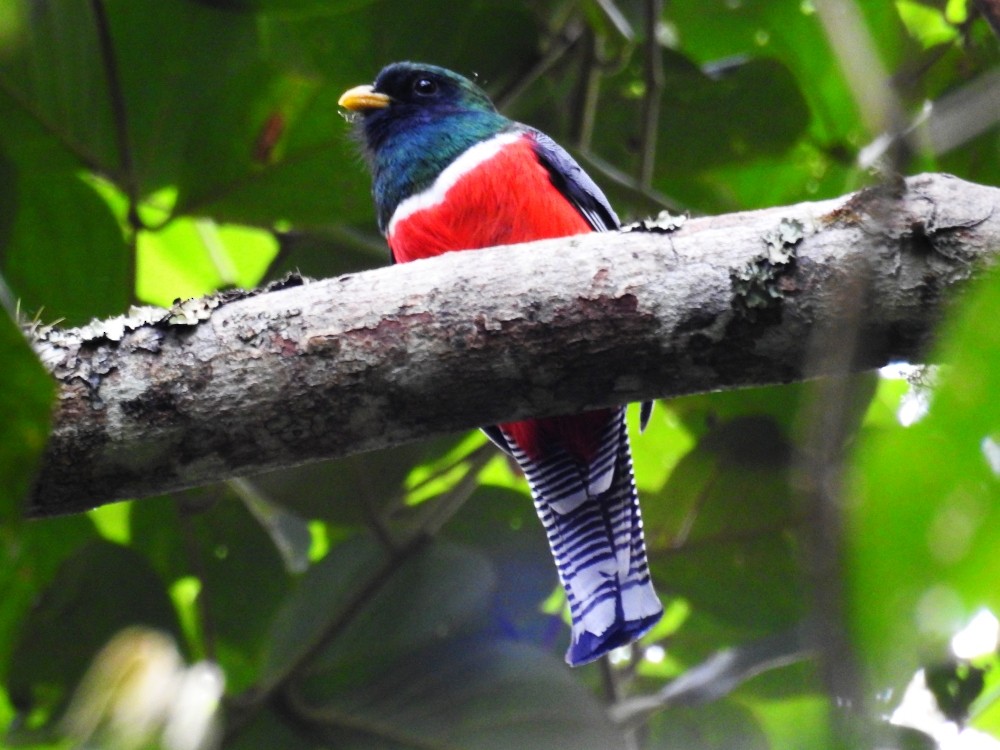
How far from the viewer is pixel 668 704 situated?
3037 millimetres

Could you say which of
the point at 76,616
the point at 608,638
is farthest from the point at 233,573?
the point at 608,638

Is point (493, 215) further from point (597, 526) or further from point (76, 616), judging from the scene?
point (76, 616)

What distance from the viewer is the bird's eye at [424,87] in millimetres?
3432

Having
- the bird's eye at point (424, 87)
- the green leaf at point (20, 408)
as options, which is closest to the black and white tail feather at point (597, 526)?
the bird's eye at point (424, 87)

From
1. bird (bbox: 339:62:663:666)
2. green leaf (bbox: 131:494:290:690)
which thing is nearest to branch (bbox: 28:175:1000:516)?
bird (bbox: 339:62:663:666)

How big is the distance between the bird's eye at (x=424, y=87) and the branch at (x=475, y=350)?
1.60 meters

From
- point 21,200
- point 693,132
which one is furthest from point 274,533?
point 693,132

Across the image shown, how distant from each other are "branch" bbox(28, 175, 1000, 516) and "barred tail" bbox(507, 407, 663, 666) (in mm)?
868

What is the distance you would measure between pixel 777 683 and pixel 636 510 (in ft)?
2.03

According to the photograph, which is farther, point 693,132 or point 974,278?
point 693,132

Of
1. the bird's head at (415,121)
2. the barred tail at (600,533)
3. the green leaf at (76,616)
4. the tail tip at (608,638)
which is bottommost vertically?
the green leaf at (76,616)

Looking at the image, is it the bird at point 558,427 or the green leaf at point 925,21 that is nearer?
the bird at point 558,427

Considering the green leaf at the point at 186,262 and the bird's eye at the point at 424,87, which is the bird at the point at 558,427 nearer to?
the bird's eye at the point at 424,87

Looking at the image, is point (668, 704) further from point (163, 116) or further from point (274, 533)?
point (163, 116)
